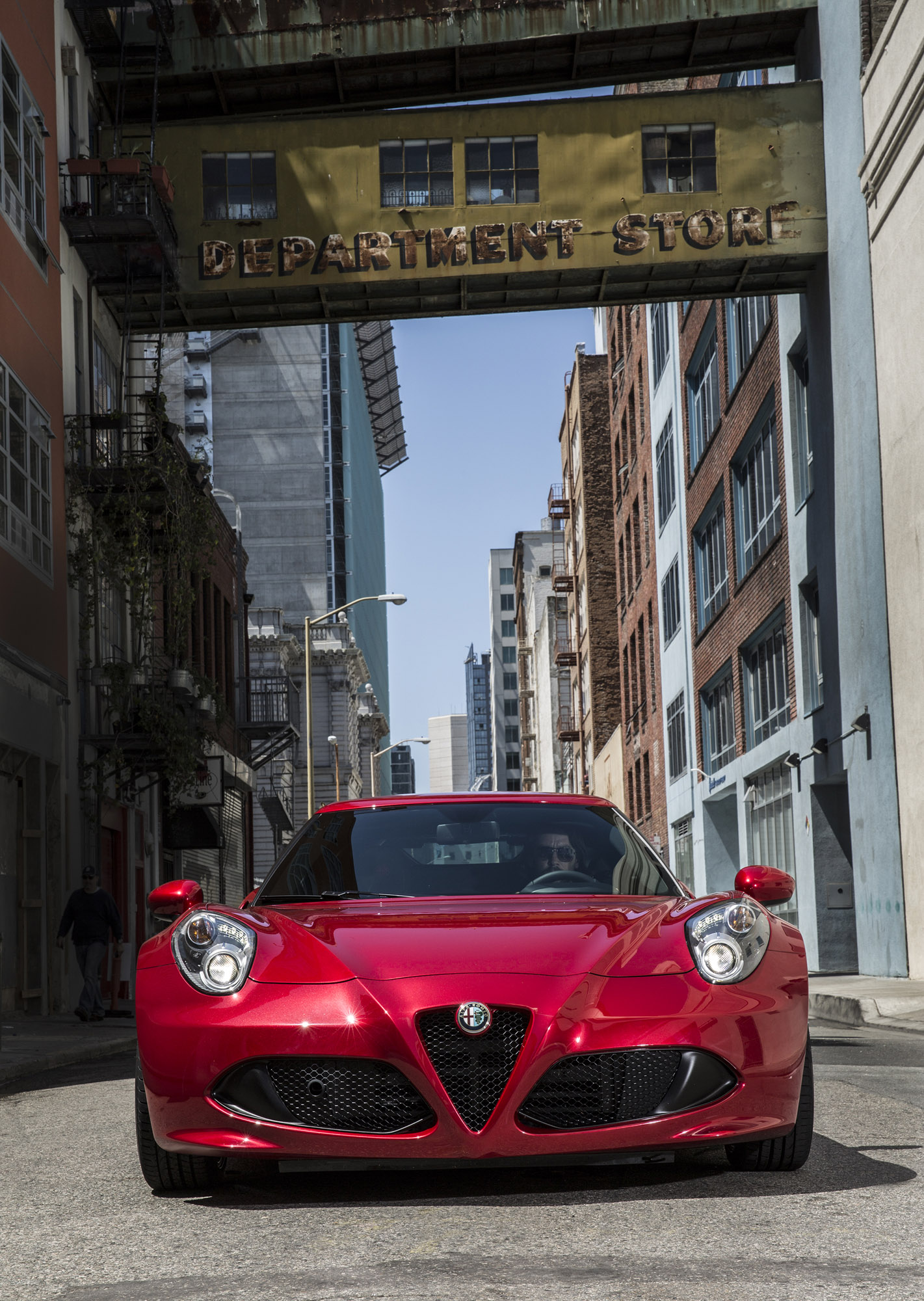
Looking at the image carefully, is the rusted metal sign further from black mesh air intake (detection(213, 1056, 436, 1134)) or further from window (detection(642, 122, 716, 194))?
black mesh air intake (detection(213, 1056, 436, 1134))

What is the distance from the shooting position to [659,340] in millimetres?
45500

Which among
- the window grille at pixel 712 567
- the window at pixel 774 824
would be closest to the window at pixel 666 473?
the window grille at pixel 712 567

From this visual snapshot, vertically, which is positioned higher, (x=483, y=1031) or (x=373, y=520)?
(x=373, y=520)

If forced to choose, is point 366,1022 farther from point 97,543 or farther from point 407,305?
point 407,305

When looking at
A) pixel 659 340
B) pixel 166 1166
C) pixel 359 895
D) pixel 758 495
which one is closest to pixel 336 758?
pixel 659 340

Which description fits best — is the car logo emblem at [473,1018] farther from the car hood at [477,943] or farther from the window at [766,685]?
the window at [766,685]

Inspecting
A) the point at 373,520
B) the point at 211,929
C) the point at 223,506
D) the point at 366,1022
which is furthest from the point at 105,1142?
the point at 373,520

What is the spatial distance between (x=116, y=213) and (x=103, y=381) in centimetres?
385

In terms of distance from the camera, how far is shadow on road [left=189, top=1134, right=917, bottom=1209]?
195 inches

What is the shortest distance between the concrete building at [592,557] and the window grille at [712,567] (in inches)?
808

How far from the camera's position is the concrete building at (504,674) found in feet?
564

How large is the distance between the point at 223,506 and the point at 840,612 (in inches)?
2888

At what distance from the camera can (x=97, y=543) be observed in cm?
2356

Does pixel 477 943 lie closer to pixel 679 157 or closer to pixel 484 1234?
pixel 484 1234
